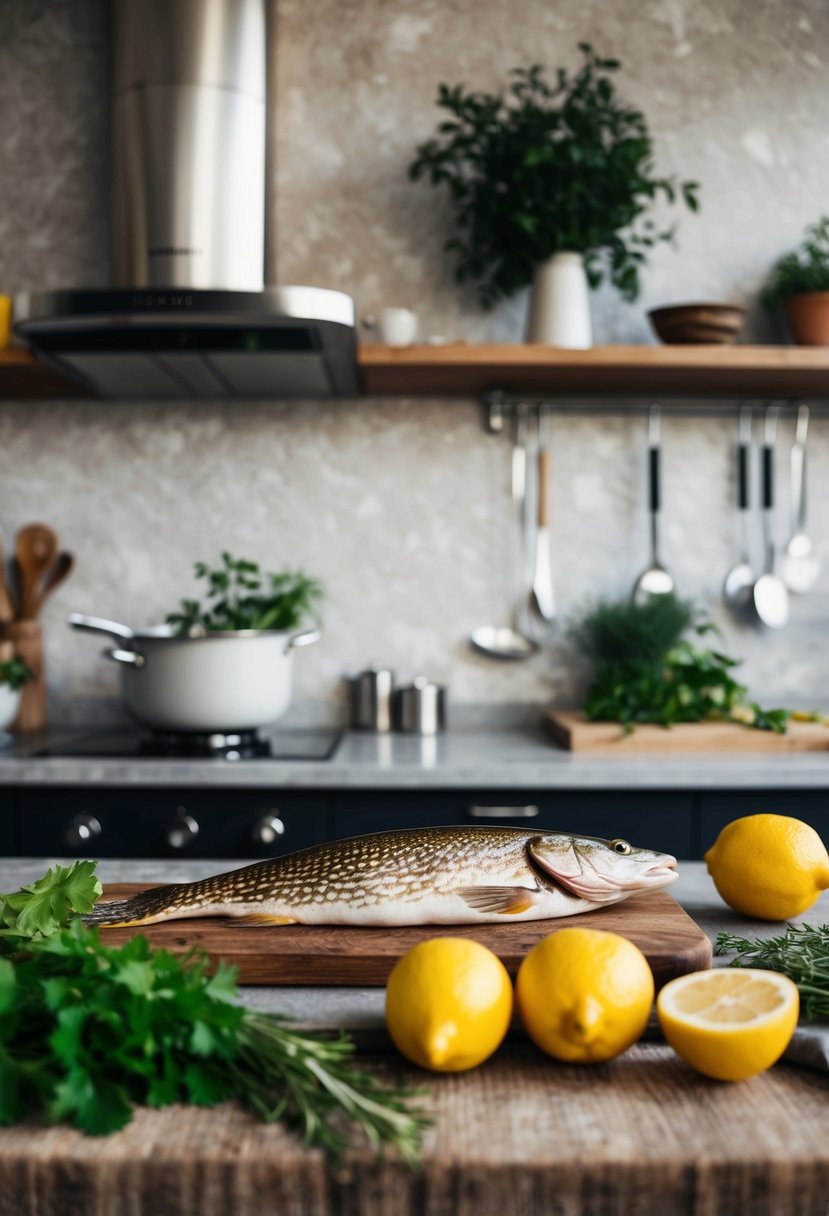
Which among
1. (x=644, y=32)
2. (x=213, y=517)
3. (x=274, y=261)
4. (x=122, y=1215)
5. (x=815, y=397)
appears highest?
(x=644, y=32)

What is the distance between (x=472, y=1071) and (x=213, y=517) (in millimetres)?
2072

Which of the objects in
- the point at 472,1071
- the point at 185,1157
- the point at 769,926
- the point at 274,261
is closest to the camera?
the point at 185,1157

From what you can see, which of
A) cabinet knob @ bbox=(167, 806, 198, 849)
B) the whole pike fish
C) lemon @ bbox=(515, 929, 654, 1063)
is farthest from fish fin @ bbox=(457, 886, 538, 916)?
cabinet knob @ bbox=(167, 806, 198, 849)

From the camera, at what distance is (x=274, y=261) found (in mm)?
2613

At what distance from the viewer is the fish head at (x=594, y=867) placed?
0.89 meters

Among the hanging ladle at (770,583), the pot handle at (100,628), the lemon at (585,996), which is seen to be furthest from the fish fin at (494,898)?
the hanging ladle at (770,583)

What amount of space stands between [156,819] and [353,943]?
1293 mm

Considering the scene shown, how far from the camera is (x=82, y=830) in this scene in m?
2.05

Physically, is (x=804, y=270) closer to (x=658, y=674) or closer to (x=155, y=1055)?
(x=658, y=674)

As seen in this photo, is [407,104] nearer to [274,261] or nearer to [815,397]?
→ [274,261]

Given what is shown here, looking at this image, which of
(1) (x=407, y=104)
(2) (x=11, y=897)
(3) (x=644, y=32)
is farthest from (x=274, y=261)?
(2) (x=11, y=897)

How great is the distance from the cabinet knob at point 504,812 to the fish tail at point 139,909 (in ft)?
3.93

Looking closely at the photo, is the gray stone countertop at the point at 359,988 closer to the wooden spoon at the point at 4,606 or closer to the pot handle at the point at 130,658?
the pot handle at the point at 130,658

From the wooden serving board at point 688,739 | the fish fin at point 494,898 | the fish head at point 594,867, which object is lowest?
the wooden serving board at point 688,739
